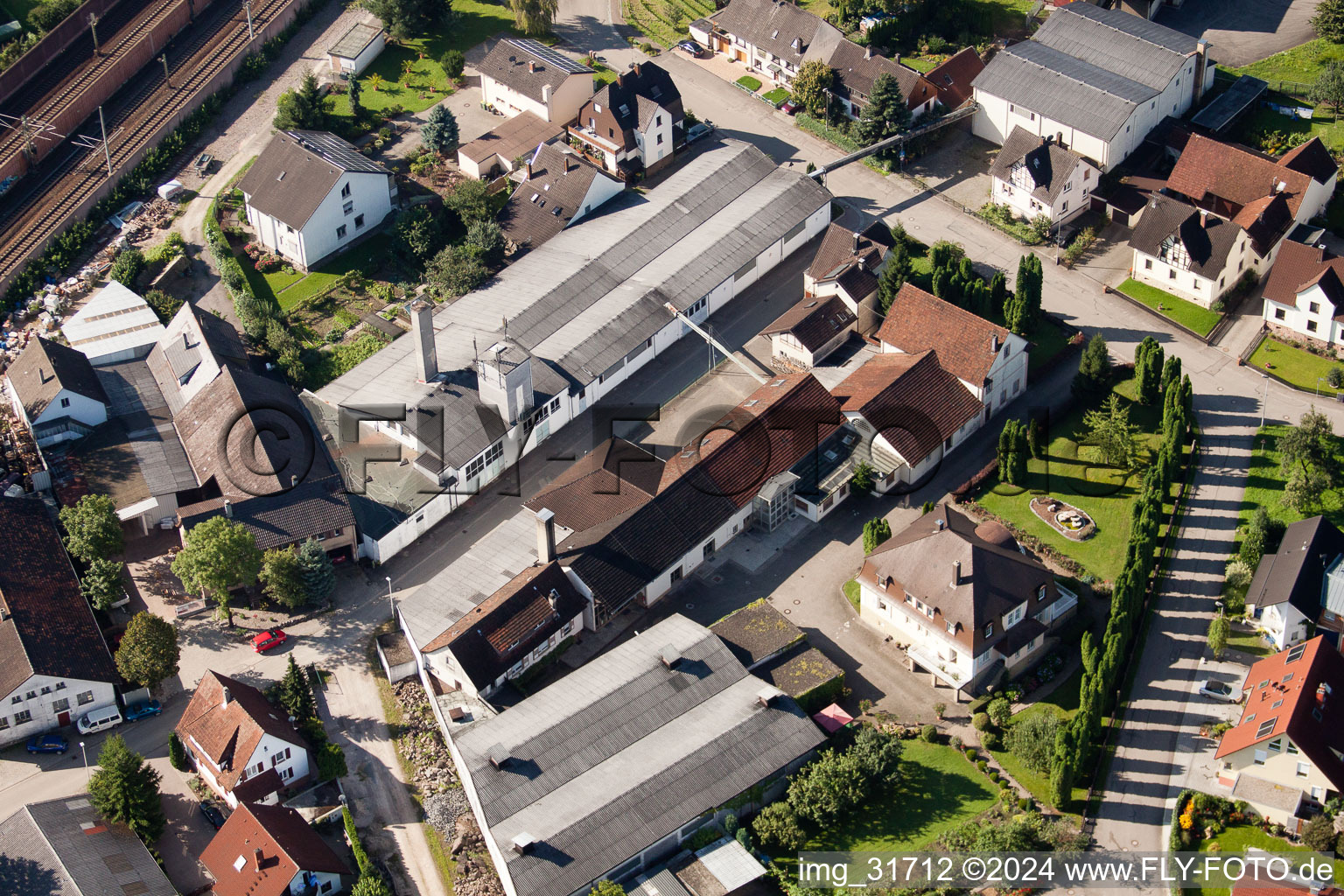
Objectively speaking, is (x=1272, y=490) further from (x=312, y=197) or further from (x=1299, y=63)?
(x=312, y=197)

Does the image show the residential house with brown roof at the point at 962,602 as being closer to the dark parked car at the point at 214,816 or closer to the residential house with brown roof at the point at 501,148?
the dark parked car at the point at 214,816

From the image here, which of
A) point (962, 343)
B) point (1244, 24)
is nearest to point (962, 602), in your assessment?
point (962, 343)

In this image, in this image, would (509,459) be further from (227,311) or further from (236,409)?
(227,311)

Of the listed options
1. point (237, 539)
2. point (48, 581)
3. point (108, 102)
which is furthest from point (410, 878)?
point (108, 102)

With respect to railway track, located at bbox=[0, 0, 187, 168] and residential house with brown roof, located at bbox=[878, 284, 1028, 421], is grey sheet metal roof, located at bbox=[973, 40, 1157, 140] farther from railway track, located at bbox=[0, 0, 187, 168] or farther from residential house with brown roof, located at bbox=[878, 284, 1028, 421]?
railway track, located at bbox=[0, 0, 187, 168]

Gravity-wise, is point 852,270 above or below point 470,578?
above

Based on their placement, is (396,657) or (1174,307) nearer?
(396,657)

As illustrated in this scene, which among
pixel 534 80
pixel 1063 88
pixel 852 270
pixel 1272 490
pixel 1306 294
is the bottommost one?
pixel 1272 490
